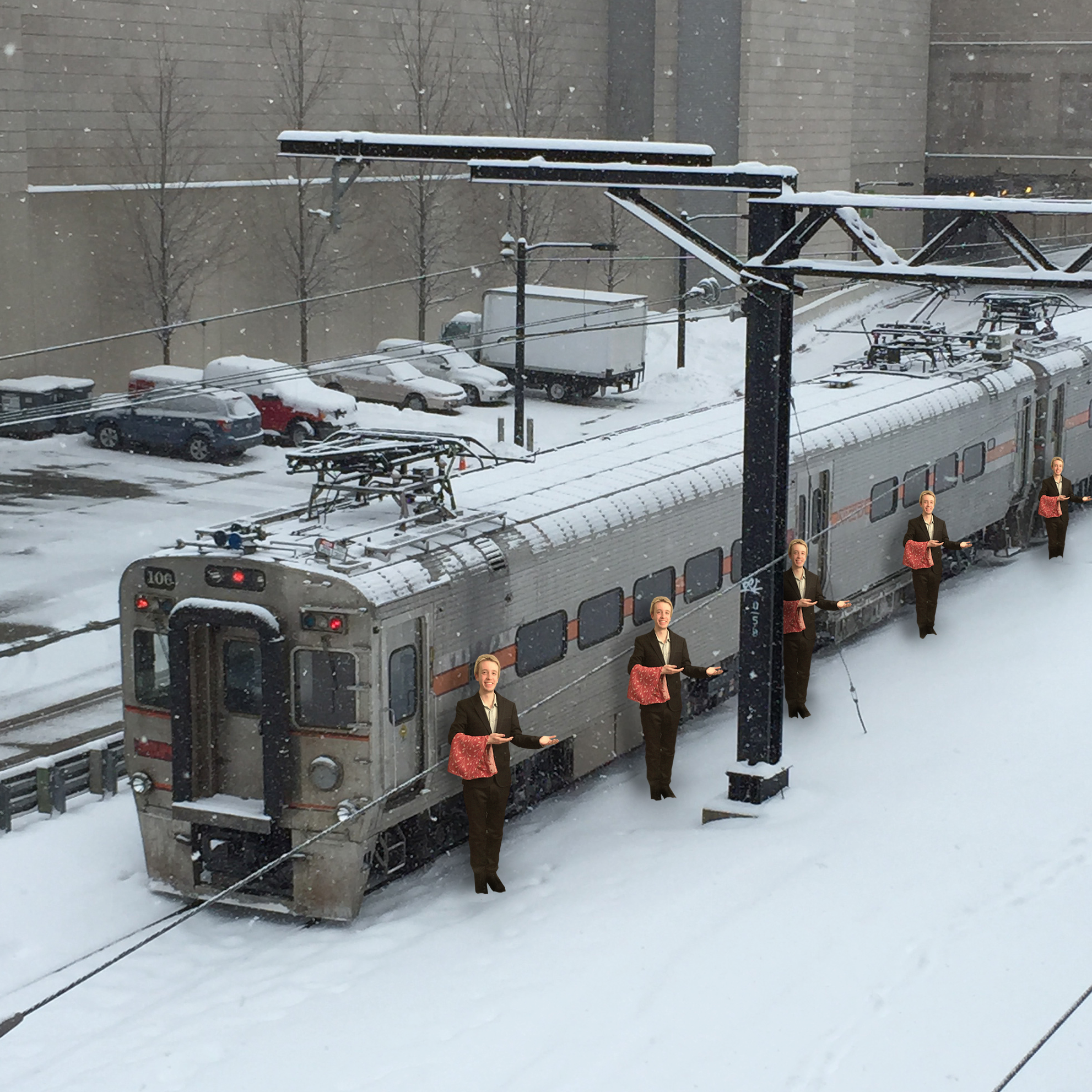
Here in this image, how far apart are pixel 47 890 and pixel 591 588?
4.94 meters

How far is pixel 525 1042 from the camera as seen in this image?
414 inches

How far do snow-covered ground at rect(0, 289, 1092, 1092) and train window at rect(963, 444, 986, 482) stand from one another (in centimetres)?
495

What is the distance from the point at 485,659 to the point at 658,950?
2476 mm

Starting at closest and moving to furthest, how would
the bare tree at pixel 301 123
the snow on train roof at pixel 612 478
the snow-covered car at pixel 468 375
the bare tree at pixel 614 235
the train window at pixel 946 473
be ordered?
1. the snow on train roof at pixel 612 478
2. the train window at pixel 946 473
3. the snow-covered car at pixel 468 375
4. the bare tree at pixel 301 123
5. the bare tree at pixel 614 235

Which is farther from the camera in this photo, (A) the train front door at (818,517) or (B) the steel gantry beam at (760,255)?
(A) the train front door at (818,517)

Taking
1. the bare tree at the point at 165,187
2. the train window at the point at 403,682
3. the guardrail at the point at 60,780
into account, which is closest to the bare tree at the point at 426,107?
the bare tree at the point at 165,187

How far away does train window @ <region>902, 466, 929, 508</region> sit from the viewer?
20906 millimetres

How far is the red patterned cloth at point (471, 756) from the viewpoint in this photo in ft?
41.9

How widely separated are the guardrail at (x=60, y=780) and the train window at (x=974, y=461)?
37.7ft

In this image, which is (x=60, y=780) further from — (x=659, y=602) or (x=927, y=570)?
(x=927, y=570)

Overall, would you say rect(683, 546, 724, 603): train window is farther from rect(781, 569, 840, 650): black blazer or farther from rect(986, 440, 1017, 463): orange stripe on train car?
rect(986, 440, 1017, 463): orange stripe on train car

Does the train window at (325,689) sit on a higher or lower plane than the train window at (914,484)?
higher

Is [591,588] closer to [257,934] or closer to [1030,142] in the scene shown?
[257,934]

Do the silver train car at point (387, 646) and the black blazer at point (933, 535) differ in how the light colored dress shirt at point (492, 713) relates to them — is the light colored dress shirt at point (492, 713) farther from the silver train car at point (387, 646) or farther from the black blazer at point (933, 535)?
the black blazer at point (933, 535)
